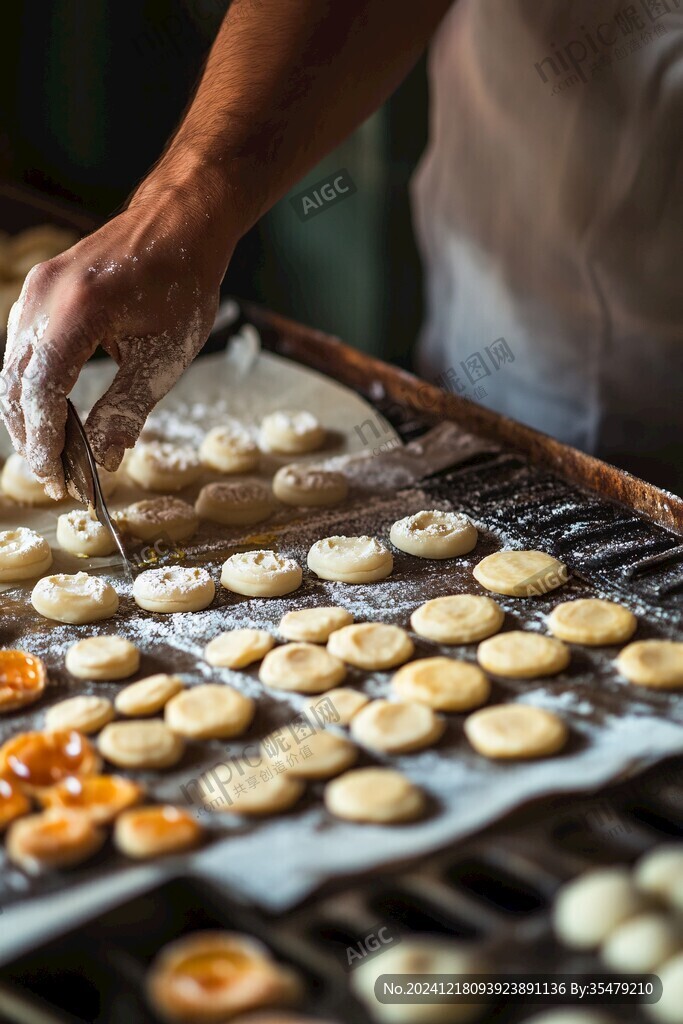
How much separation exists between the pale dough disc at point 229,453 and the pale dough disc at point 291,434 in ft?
0.30

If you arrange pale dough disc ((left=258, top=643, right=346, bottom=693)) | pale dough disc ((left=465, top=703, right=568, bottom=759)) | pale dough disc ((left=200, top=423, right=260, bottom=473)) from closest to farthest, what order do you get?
pale dough disc ((left=465, top=703, right=568, bottom=759)) < pale dough disc ((left=258, top=643, right=346, bottom=693)) < pale dough disc ((left=200, top=423, right=260, bottom=473))

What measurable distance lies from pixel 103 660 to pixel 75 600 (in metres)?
0.27

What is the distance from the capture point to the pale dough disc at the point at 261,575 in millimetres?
2322

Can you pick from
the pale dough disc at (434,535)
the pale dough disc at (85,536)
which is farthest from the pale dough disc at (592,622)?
the pale dough disc at (85,536)

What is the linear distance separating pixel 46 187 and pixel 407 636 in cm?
440

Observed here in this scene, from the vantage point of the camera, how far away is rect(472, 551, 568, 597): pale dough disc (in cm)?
227

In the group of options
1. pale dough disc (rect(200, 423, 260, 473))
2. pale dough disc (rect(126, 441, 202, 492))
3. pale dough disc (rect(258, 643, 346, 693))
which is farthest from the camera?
pale dough disc (rect(200, 423, 260, 473))

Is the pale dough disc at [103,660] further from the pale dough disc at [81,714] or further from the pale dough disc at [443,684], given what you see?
the pale dough disc at [443,684]

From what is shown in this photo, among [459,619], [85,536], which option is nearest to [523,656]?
[459,619]

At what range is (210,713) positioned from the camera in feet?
6.03

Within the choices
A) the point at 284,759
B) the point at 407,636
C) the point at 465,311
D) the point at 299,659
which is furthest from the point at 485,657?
the point at 465,311

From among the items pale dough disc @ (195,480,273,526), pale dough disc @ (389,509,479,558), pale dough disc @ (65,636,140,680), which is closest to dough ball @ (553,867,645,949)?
pale dough disc @ (65,636,140,680)

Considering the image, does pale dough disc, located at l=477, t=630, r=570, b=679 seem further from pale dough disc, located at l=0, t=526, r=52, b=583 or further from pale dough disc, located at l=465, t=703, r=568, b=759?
pale dough disc, located at l=0, t=526, r=52, b=583

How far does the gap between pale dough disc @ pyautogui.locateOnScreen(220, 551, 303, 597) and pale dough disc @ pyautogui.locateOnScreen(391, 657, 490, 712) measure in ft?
1.50
